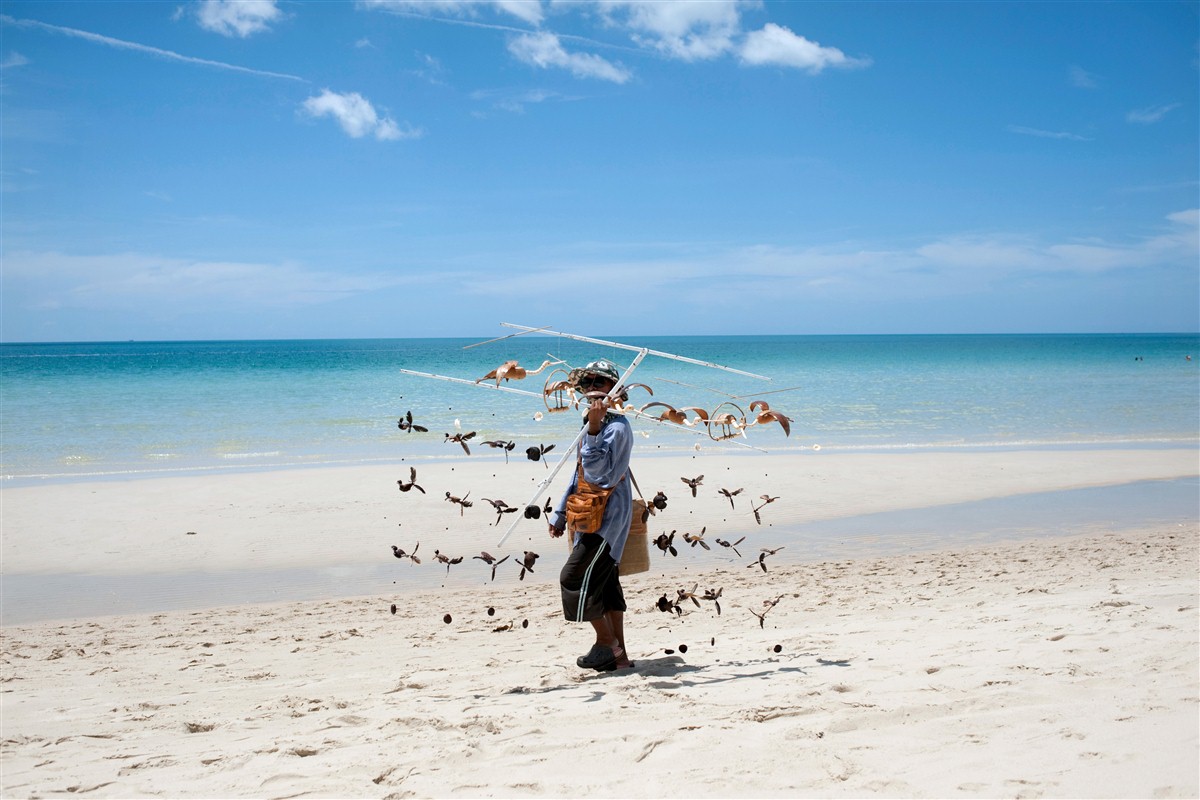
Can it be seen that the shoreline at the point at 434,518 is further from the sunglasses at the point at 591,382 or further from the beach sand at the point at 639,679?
the sunglasses at the point at 591,382

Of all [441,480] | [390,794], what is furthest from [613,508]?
[441,480]

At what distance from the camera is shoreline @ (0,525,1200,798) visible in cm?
329

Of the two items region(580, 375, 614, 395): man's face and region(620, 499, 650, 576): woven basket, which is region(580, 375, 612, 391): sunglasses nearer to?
region(580, 375, 614, 395): man's face

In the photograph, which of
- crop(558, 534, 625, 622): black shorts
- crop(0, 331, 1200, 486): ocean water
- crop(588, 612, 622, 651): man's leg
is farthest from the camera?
crop(0, 331, 1200, 486): ocean water

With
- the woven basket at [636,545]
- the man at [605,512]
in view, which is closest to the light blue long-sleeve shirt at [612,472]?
the man at [605,512]

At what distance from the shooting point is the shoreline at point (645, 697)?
3.29 m

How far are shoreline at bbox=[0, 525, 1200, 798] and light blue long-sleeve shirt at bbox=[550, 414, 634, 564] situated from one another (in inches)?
31.2

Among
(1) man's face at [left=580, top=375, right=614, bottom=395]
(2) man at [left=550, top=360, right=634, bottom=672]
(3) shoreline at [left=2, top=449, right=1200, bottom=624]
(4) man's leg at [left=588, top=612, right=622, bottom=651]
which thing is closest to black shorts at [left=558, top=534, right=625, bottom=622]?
(2) man at [left=550, top=360, right=634, bottom=672]

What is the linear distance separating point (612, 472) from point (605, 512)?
234 millimetres

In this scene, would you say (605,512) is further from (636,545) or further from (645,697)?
(645,697)

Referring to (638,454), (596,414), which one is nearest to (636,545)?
(596,414)

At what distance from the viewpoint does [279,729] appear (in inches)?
159

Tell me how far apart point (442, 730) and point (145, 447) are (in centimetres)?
1505

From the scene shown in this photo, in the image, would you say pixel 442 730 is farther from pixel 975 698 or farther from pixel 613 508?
pixel 975 698
